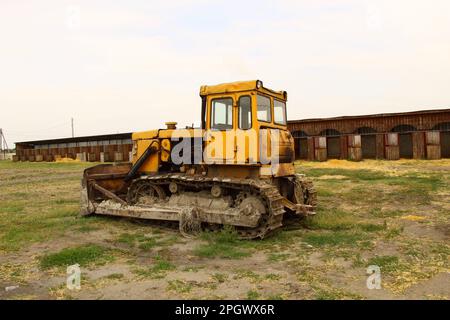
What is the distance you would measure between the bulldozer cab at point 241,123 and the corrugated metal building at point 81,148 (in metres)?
34.7

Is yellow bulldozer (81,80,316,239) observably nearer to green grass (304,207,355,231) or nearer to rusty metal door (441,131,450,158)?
green grass (304,207,355,231)

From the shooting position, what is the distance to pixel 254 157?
27.8 feet

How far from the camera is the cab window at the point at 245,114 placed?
8578 millimetres

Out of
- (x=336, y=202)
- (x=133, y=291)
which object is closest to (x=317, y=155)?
(x=336, y=202)

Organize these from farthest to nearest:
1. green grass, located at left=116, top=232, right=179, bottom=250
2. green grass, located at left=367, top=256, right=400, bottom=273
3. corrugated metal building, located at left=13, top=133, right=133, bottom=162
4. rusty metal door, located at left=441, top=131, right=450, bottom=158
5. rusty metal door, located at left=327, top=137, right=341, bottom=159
Result: corrugated metal building, located at left=13, top=133, right=133, bottom=162 → rusty metal door, located at left=327, top=137, right=341, bottom=159 → rusty metal door, located at left=441, top=131, right=450, bottom=158 → green grass, located at left=116, top=232, right=179, bottom=250 → green grass, located at left=367, top=256, right=400, bottom=273

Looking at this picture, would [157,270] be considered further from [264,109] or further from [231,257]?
[264,109]

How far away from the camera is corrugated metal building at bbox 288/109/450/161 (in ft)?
94.9

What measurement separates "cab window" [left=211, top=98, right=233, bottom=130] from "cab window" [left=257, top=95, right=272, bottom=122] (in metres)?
0.61

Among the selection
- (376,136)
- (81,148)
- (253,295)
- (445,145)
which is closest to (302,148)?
(376,136)

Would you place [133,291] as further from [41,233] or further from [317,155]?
[317,155]

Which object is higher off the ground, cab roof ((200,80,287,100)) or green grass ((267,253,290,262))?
cab roof ((200,80,287,100))

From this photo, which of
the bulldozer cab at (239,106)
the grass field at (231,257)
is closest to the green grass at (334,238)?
the grass field at (231,257)

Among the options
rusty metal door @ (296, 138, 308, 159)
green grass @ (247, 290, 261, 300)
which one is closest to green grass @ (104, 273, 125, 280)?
green grass @ (247, 290, 261, 300)

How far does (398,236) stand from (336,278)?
10.1 feet
